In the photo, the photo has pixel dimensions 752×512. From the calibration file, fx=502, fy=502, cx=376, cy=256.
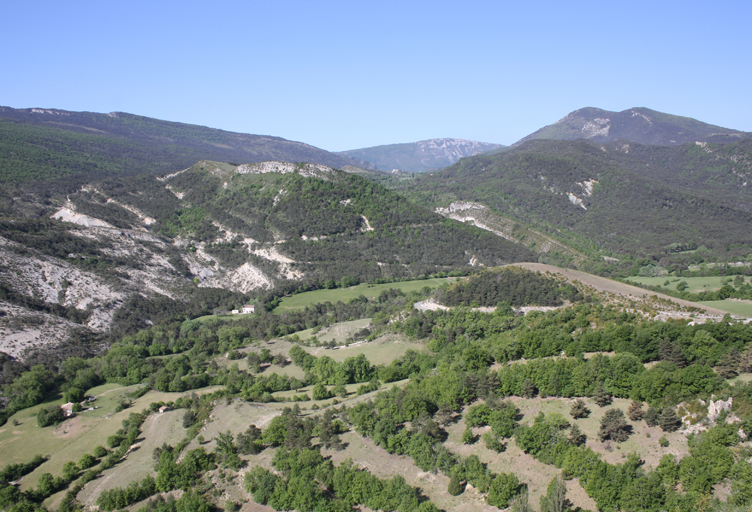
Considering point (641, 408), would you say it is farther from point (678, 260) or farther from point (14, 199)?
point (14, 199)

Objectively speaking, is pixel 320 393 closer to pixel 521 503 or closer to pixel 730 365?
pixel 521 503

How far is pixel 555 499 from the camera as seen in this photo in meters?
28.5

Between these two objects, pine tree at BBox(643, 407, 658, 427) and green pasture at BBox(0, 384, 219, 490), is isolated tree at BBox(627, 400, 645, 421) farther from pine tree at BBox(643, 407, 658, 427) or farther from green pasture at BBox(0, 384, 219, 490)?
green pasture at BBox(0, 384, 219, 490)

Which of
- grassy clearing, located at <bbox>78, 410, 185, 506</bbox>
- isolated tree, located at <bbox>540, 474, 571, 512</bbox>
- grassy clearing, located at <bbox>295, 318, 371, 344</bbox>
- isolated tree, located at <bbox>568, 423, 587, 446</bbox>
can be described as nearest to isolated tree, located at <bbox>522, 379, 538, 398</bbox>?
isolated tree, located at <bbox>568, 423, 587, 446</bbox>

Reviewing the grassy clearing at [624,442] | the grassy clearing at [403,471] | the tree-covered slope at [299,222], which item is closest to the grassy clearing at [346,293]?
the tree-covered slope at [299,222]

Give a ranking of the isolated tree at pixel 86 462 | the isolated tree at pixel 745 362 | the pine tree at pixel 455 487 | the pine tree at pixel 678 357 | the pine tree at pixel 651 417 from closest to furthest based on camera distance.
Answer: the pine tree at pixel 455 487, the pine tree at pixel 651 417, the isolated tree at pixel 745 362, the pine tree at pixel 678 357, the isolated tree at pixel 86 462

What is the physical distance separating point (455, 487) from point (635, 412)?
45.3ft

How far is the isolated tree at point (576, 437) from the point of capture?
3425 centimetres

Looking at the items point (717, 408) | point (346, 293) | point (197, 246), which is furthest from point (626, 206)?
point (717, 408)

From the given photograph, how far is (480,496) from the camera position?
32.3m

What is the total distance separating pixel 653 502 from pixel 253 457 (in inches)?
1095

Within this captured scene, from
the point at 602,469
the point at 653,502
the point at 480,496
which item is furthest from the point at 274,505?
the point at 653,502

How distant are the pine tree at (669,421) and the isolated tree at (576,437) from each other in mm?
5028

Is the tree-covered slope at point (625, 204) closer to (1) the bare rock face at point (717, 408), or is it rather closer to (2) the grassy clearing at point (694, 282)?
(2) the grassy clearing at point (694, 282)
